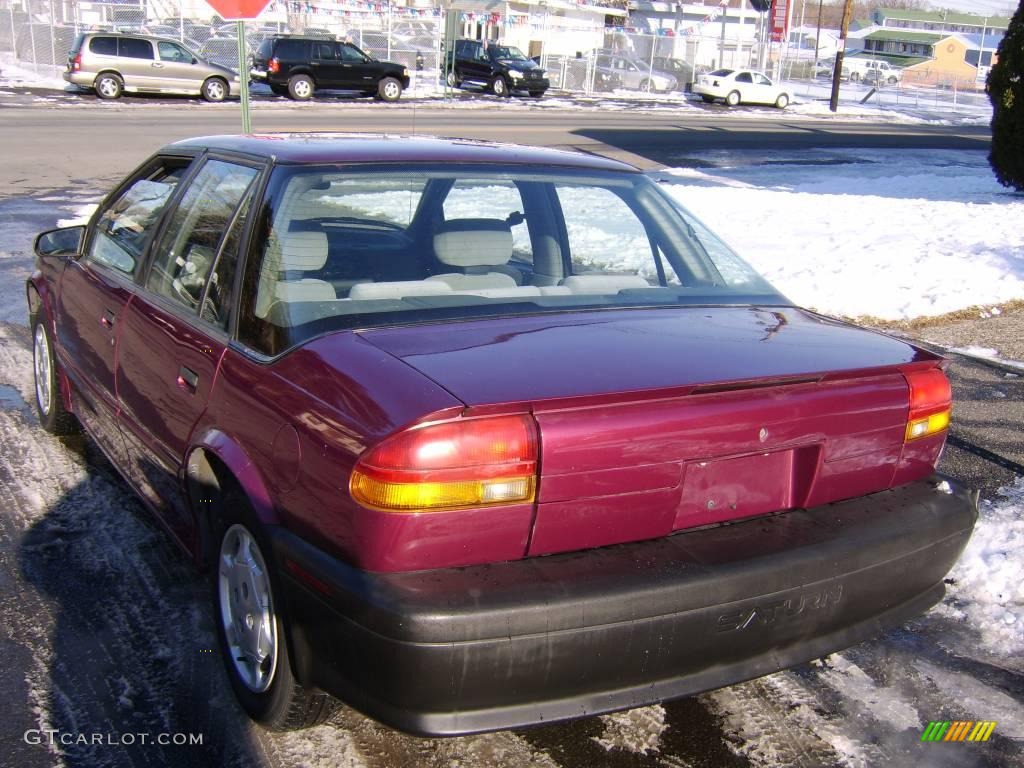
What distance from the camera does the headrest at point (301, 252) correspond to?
10.4 feet

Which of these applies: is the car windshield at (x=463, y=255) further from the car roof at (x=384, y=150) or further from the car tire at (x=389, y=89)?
the car tire at (x=389, y=89)

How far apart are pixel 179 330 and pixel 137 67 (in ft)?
89.5

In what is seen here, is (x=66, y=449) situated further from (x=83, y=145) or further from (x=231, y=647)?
(x=83, y=145)

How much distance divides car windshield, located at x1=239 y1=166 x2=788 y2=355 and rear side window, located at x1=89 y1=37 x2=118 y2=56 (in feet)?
86.1

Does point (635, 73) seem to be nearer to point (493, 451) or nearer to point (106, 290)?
point (106, 290)

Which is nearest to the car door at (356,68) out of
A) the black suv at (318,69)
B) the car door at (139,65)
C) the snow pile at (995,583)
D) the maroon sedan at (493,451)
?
the black suv at (318,69)

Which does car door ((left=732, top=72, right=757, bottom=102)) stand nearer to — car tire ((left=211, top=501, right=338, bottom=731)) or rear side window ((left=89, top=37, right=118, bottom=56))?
rear side window ((left=89, top=37, right=118, bottom=56))

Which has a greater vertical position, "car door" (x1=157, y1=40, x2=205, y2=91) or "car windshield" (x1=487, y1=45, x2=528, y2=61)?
"car windshield" (x1=487, y1=45, x2=528, y2=61)

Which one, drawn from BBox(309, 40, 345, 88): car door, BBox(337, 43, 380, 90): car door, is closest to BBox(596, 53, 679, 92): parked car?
BBox(337, 43, 380, 90): car door

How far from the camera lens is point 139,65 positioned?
1096 inches

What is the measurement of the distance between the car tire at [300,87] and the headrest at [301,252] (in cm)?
2893

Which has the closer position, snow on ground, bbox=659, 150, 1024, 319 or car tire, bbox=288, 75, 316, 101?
snow on ground, bbox=659, 150, 1024, 319
